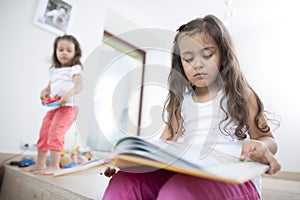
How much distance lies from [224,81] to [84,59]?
1508 millimetres

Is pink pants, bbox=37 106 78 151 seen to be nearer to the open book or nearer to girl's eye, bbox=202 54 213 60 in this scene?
girl's eye, bbox=202 54 213 60

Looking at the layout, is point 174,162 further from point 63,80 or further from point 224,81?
point 63,80

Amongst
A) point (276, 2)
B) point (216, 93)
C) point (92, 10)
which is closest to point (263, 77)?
point (276, 2)

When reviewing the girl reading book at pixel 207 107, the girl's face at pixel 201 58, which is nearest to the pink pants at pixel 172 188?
the girl reading book at pixel 207 107

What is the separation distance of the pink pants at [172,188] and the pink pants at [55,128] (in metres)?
0.79

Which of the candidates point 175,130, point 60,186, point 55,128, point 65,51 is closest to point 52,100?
point 55,128

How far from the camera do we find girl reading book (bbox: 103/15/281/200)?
1.35 feet

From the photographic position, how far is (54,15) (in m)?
1.70

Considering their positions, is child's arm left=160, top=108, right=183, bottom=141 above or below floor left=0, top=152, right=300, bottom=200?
above

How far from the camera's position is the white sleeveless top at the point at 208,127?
517mm

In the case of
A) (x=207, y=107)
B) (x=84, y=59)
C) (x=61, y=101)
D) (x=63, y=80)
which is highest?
(x=84, y=59)

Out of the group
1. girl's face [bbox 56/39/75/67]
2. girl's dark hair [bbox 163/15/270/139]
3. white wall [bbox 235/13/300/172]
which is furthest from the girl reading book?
white wall [bbox 235/13/300/172]

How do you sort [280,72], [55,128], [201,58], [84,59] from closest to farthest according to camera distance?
[201,58], [55,128], [84,59], [280,72]

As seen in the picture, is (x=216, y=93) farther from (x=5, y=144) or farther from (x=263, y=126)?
(x=5, y=144)
